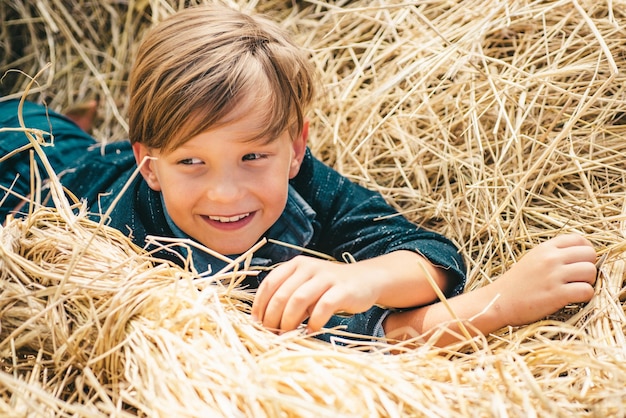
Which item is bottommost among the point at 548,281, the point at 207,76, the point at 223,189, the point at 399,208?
the point at 399,208

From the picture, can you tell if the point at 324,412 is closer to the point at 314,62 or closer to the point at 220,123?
the point at 220,123

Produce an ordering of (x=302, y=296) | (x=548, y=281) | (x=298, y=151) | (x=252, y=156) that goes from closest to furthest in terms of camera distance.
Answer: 1. (x=302, y=296)
2. (x=548, y=281)
3. (x=252, y=156)
4. (x=298, y=151)

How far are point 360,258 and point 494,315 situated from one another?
43 centimetres

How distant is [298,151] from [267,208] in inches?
8.4

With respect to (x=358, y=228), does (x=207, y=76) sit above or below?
above

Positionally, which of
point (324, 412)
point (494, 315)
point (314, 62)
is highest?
point (314, 62)

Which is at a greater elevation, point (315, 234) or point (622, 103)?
point (622, 103)

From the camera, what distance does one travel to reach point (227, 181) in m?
1.51

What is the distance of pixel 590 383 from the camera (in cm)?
114

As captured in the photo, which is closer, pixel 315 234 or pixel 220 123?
pixel 220 123

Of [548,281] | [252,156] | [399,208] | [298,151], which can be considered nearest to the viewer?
[548,281]

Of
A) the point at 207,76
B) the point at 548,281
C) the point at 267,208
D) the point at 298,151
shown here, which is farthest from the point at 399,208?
the point at 207,76

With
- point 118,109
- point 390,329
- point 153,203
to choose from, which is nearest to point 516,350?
point 390,329

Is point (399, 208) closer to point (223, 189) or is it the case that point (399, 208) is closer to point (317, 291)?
point (223, 189)
